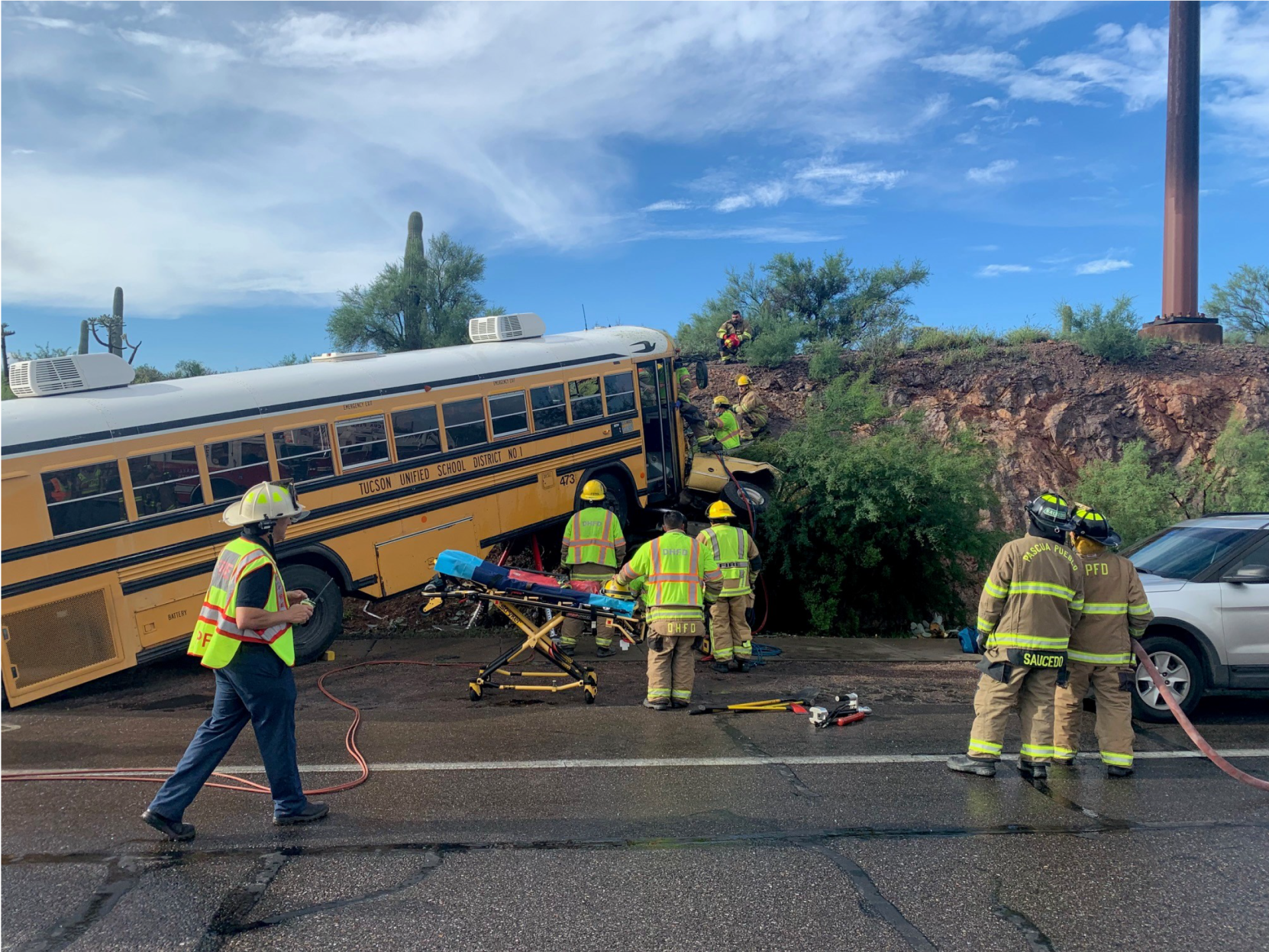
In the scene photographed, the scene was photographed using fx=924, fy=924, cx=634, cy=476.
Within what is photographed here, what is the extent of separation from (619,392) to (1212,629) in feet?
24.0

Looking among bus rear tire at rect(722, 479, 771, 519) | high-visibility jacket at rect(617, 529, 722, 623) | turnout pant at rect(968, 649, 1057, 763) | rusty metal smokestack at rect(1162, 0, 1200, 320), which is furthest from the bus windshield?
rusty metal smokestack at rect(1162, 0, 1200, 320)

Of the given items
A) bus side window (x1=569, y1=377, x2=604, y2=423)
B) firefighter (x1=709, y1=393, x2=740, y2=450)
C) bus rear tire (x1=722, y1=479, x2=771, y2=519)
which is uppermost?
bus side window (x1=569, y1=377, x2=604, y2=423)

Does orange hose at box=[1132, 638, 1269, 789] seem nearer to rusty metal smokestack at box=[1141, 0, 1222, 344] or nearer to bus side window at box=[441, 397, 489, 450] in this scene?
bus side window at box=[441, 397, 489, 450]

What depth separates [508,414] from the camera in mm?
10828

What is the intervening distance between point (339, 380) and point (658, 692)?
472 centimetres

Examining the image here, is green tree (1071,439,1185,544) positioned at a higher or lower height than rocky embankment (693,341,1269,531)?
lower

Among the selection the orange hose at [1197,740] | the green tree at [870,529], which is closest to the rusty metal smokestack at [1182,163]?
the green tree at [870,529]

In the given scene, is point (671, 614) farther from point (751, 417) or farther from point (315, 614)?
point (751, 417)

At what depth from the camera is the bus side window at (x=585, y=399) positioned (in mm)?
11648

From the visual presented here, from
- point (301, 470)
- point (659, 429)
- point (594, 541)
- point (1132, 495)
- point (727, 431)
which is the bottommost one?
point (1132, 495)

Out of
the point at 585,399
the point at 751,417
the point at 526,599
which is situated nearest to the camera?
the point at 526,599

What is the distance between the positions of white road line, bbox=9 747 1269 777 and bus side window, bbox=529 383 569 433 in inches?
228

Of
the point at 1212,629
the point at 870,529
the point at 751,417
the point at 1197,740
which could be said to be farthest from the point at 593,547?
the point at 751,417

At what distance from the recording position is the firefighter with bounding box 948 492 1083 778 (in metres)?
5.82
